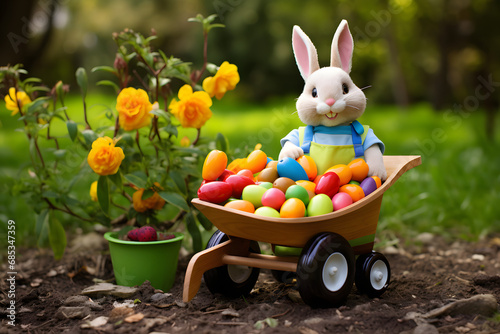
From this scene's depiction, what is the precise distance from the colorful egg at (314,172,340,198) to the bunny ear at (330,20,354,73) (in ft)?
2.12

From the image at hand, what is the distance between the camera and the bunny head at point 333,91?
229 centimetres

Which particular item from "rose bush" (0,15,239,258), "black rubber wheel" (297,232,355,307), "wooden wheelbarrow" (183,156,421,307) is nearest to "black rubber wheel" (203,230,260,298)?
"wooden wheelbarrow" (183,156,421,307)

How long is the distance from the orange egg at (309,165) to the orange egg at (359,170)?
0.18m

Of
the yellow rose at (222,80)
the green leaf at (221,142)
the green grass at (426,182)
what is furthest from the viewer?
the green grass at (426,182)

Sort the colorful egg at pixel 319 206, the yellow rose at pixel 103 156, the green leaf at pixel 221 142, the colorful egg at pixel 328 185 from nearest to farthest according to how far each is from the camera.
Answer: the colorful egg at pixel 319 206 < the colorful egg at pixel 328 185 < the yellow rose at pixel 103 156 < the green leaf at pixel 221 142

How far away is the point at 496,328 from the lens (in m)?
1.86

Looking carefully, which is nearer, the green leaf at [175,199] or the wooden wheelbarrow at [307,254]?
the wooden wheelbarrow at [307,254]

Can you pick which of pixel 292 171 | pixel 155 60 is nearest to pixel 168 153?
pixel 155 60

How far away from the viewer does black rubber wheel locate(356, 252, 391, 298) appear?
2.23 meters

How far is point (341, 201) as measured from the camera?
2.04 metres

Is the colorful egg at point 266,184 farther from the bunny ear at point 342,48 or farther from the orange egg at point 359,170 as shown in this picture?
the bunny ear at point 342,48

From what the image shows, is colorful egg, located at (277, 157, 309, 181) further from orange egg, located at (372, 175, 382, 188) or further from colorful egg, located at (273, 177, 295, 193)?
orange egg, located at (372, 175, 382, 188)

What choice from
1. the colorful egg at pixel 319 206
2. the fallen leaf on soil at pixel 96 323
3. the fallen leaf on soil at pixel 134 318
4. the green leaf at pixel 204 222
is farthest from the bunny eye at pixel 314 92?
the fallen leaf on soil at pixel 96 323

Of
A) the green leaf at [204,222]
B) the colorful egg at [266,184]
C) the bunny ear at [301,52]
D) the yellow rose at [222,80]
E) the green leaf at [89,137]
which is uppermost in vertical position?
the bunny ear at [301,52]
